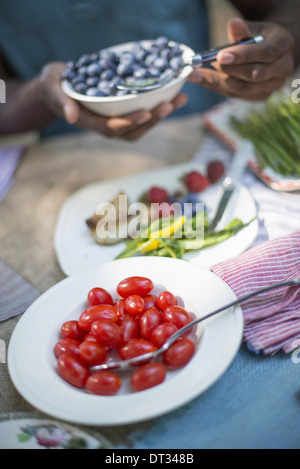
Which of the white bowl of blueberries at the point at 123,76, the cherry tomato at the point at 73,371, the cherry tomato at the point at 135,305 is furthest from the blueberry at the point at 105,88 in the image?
the cherry tomato at the point at 73,371

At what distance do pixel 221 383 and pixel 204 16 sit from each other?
1.57m

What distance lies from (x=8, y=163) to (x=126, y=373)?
1059mm

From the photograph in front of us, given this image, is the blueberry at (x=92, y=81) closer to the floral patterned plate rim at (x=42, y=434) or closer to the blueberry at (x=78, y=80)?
the blueberry at (x=78, y=80)

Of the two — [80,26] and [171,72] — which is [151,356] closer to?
[171,72]

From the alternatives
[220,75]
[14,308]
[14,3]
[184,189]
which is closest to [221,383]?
[14,308]

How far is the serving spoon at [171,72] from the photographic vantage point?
111 centimetres

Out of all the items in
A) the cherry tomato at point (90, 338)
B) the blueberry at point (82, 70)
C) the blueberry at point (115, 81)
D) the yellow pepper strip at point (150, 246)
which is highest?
the blueberry at point (82, 70)

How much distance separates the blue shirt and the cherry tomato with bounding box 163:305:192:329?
51.6 inches

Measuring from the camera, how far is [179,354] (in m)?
0.68

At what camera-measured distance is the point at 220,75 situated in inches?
47.4

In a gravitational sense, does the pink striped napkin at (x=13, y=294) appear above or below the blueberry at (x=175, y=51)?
below

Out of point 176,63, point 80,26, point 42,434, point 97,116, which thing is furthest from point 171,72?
point 42,434

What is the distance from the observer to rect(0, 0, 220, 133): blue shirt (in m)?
1.62

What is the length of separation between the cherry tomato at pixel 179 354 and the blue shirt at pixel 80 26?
1.39 metres
